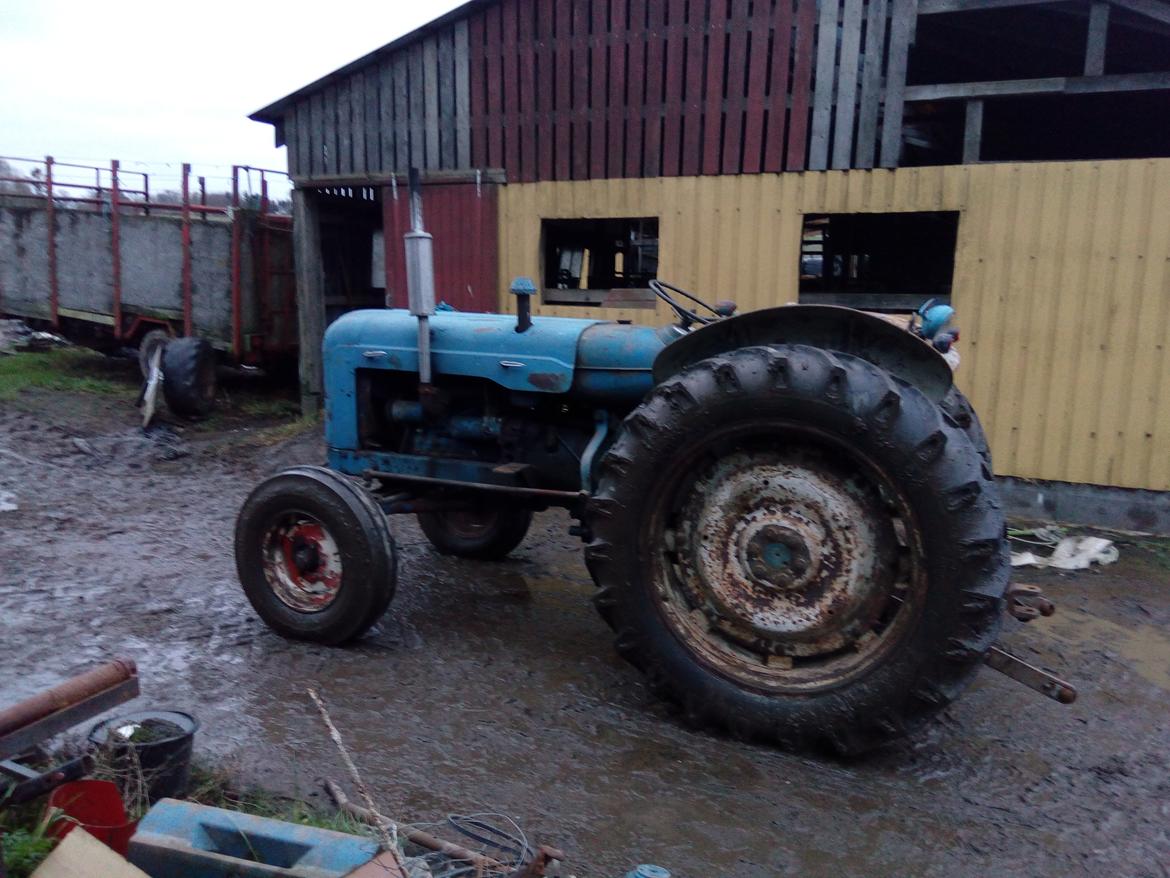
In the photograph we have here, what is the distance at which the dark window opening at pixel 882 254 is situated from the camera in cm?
895

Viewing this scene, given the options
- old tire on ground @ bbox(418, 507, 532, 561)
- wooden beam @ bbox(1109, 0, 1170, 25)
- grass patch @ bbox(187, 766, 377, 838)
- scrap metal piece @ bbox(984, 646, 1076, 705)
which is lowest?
grass patch @ bbox(187, 766, 377, 838)

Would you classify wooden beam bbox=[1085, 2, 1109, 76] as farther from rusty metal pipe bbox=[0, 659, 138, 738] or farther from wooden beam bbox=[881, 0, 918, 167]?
rusty metal pipe bbox=[0, 659, 138, 738]

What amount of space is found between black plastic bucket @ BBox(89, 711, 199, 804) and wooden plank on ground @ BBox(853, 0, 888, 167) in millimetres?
6012

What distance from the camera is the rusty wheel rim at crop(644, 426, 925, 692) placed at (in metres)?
3.13

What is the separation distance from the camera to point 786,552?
326cm

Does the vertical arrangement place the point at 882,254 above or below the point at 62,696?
above

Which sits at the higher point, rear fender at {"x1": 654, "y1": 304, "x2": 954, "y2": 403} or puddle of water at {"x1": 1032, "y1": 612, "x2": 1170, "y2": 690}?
rear fender at {"x1": 654, "y1": 304, "x2": 954, "y2": 403}

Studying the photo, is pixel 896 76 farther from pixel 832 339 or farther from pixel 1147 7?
pixel 832 339

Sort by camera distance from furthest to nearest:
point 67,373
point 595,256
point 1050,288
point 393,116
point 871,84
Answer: point 67,373, point 595,256, point 393,116, point 871,84, point 1050,288

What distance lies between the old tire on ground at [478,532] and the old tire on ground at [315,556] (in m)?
1.24

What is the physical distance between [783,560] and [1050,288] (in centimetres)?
418

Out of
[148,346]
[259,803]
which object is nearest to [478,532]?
Result: [259,803]

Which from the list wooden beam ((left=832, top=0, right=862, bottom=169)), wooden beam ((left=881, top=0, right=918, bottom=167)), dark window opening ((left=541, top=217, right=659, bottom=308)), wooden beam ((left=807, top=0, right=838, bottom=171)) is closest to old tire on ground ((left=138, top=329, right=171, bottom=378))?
dark window opening ((left=541, top=217, right=659, bottom=308))

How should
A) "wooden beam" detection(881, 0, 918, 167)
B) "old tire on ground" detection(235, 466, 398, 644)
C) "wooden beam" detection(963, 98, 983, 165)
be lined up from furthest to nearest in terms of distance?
"wooden beam" detection(881, 0, 918, 167) → "wooden beam" detection(963, 98, 983, 165) → "old tire on ground" detection(235, 466, 398, 644)
